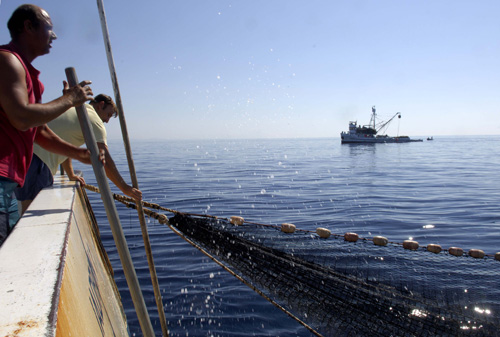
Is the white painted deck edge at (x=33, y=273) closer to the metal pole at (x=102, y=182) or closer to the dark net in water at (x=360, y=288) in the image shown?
the metal pole at (x=102, y=182)

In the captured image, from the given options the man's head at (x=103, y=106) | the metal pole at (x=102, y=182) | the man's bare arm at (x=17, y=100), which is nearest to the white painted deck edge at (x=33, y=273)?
the metal pole at (x=102, y=182)

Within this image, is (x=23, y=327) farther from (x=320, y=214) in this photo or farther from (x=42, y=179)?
(x=320, y=214)

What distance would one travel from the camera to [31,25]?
2.02m

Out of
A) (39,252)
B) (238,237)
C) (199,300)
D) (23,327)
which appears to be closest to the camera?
(23,327)

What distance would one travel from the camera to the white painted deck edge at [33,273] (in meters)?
1.05

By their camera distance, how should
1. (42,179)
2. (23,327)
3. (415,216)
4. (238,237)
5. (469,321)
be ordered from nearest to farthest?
(23,327) < (469,321) < (42,179) < (238,237) < (415,216)

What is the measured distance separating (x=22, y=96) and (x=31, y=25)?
51 centimetres

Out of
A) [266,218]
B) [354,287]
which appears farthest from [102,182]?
[266,218]

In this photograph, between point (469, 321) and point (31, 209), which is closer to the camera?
point (31, 209)

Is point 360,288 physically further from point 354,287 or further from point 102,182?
point 102,182

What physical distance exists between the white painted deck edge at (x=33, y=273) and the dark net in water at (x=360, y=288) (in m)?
2.32

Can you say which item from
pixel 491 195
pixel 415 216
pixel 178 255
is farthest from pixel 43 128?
pixel 491 195

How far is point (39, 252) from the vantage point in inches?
64.0

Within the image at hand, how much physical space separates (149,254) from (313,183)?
17.8 m
